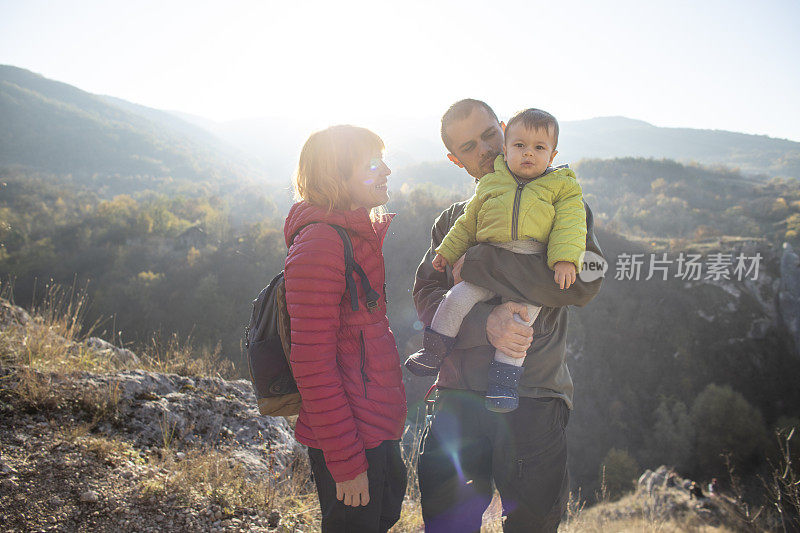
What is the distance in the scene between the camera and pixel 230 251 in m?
36.2

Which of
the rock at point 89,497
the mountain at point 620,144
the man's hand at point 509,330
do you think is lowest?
the rock at point 89,497

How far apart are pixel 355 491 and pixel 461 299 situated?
75 cm

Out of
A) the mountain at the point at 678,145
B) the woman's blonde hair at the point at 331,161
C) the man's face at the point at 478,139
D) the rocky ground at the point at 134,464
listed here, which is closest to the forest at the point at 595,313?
the rocky ground at the point at 134,464

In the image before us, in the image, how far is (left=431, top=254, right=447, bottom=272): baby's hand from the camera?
70.6 inches

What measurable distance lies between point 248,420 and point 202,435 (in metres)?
0.44

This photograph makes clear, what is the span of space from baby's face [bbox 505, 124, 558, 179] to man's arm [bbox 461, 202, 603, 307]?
0.31 meters

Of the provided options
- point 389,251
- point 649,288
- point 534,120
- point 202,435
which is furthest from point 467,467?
point 649,288

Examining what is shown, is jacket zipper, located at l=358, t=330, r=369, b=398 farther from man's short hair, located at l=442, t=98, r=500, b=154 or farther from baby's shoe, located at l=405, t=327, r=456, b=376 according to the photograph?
man's short hair, located at l=442, t=98, r=500, b=154

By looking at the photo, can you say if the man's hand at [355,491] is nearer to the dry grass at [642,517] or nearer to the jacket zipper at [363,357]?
the jacket zipper at [363,357]

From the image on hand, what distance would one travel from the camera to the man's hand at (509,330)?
55.0 inches

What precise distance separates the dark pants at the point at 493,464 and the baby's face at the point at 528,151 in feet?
2.86

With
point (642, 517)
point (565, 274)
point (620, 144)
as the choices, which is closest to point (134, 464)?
point (565, 274)

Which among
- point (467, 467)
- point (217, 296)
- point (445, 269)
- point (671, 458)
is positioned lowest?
point (671, 458)

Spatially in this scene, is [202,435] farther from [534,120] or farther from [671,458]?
[671,458]
